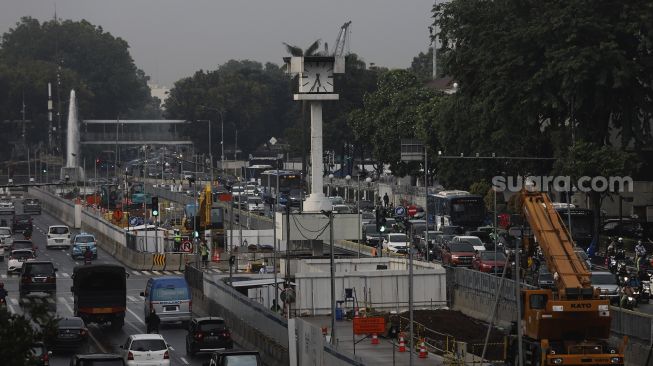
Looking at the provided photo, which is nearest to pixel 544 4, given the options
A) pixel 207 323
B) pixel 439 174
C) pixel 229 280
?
pixel 439 174

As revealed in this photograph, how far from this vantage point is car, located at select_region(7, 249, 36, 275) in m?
91.0

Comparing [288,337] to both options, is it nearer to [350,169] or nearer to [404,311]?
[404,311]

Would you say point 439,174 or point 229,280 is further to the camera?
point 439,174

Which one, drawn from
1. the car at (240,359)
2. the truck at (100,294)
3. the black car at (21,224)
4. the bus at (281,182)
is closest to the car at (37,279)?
the truck at (100,294)

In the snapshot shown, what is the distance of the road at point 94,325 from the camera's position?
180ft

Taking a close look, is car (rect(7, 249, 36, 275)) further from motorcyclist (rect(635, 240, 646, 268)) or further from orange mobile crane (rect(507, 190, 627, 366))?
orange mobile crane (rect(507, 190, 627, 366))

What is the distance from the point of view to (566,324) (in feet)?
147

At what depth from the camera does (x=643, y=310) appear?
2448 inches

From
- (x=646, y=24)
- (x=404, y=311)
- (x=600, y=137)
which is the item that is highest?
(x=646, y=24)

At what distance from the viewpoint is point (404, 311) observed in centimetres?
6688

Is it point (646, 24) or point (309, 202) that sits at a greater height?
point (646, 24)

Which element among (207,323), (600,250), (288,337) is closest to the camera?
(288,337)

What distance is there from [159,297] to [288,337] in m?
15.8

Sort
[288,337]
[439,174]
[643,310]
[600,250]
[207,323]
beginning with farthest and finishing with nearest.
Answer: [439,174]
[600,250]
[643,310]
[207,323]
[288,337]
